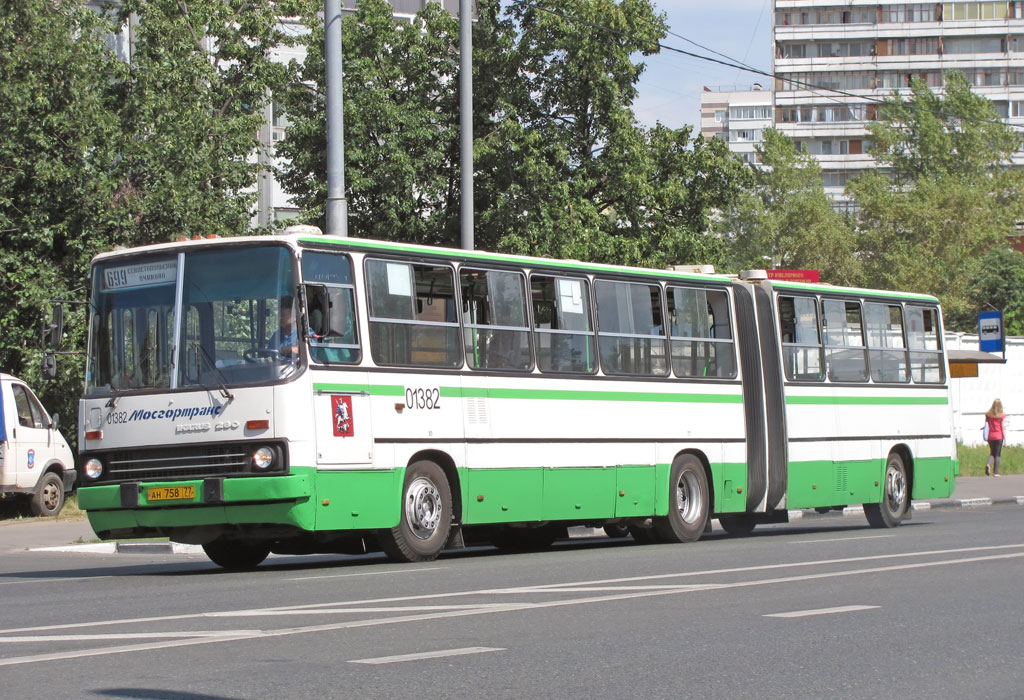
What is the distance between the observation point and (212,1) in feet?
107

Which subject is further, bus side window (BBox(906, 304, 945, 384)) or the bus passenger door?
bus side window (BBox(906, 304, 945, 384))

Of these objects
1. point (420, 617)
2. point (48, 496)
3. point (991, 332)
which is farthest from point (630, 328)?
point (991, 332)

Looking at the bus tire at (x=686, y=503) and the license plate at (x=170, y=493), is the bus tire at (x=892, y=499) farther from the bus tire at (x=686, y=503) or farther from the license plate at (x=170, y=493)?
the license plate at (x=170, y=493)

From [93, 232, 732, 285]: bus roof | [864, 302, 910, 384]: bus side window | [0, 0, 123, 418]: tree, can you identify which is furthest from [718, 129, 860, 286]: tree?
[93, 232, 732, 285]: bus roof

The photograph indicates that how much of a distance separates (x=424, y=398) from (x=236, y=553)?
8.20 ft

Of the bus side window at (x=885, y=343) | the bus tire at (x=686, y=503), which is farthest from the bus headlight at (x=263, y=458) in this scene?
the bus side window at (x=885, y=343)

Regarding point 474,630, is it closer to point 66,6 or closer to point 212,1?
point 66,6

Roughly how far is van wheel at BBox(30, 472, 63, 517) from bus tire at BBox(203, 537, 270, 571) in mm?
10979

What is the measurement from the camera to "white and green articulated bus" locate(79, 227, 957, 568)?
1369cm

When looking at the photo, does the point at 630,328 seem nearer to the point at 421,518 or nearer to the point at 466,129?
the point at 421,518

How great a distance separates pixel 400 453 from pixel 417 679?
7.64 meters

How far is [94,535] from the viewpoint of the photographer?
20969mm

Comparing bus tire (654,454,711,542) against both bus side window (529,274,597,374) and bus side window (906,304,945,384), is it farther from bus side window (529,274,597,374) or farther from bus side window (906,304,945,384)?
bus side window (906,304,945,384)

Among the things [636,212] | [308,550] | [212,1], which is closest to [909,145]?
[636,212]
